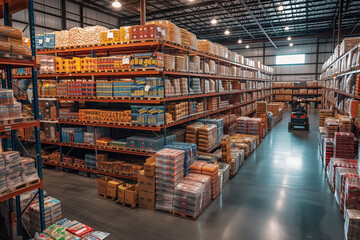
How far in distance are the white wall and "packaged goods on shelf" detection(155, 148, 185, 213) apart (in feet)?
97.3

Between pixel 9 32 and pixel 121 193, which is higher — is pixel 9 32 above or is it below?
above

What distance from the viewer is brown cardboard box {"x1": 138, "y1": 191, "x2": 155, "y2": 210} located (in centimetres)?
567

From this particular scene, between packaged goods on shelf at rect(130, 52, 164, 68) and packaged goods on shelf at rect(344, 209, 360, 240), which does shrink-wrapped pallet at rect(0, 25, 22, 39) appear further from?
packaged goods on shelf at rect(344, 209, 360, 240)

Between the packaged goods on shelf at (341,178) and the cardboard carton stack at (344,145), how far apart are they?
1125 mm

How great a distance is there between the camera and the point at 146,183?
5.71m

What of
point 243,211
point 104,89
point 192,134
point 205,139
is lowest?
point 243,211

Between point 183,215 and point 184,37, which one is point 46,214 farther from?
point 184,37

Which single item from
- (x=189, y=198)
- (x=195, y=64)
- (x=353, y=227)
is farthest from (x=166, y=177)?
(x=195, y=64)

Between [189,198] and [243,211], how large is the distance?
1.30 meters

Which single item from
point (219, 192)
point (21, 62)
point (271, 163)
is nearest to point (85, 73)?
point (21, 62)

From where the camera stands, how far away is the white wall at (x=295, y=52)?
95.7 ft

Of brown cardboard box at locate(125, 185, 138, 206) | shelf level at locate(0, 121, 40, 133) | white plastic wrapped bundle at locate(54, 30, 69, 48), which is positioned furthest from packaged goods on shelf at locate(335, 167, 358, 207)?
white plastic wrapped bundle at locate(54, 30, 69, 48)

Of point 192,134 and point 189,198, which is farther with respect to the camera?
point 192,134

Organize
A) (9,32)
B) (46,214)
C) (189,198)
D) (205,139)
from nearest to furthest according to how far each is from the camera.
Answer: (9,32) → (46,214) → (189,198) → (205,139)
